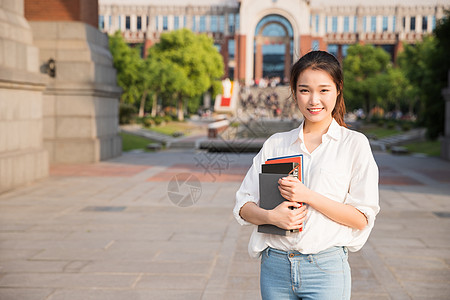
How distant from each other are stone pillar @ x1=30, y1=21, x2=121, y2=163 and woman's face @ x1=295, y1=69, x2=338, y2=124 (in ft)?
50.2

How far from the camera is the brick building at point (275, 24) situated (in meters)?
78.0

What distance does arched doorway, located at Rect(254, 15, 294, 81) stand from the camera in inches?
2963

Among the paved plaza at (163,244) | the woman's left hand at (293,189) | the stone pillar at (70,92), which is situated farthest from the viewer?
the stone pillar at (70,92)

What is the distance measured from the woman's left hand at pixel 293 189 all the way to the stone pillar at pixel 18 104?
32.4 ft

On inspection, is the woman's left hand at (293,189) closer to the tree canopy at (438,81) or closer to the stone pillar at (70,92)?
the stone pillar at (70,92)

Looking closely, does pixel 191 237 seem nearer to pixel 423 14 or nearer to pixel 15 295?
pixel 15 295

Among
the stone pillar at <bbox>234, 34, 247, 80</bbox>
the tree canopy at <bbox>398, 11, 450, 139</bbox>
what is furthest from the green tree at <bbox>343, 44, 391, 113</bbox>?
the stone pillar at <bbox>234, 34, 247, 80</bbox>

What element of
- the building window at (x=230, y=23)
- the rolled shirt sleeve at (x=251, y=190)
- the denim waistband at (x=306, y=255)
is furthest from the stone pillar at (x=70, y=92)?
the building window at (x=230, y=23)

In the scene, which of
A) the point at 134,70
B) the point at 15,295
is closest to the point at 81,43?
the point at 15,295

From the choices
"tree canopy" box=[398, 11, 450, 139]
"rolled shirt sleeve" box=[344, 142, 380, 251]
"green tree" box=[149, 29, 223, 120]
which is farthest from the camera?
"green tree" box=[149, 29, 223, 120]

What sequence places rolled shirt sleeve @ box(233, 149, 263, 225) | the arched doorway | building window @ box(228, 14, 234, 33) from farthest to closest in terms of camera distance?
building window @ box(228, 14, 234, 33) < the arched doorway < rolled shirt sleeve @ box(233, 149, 263, 225)

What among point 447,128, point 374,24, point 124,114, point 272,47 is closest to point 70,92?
point 447,128

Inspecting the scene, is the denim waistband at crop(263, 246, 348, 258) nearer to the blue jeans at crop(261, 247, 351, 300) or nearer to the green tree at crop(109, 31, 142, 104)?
the blue jeans at crop(261, 247, 351, 300)

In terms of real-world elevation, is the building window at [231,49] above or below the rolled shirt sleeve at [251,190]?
above
